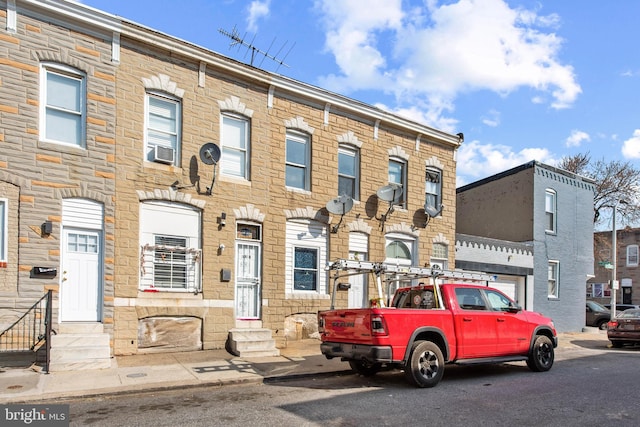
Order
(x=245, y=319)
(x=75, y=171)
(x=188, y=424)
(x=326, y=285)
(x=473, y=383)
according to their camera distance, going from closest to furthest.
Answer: (x=188, y=424) → (x=473, y=383) → (x=75, y=171) → (x=245, y=319) → (x=326, y=285)

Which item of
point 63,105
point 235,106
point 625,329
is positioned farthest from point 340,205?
point 625,329

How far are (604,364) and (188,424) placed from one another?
1018 cm

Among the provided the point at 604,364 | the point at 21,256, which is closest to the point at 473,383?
the point at 604,364

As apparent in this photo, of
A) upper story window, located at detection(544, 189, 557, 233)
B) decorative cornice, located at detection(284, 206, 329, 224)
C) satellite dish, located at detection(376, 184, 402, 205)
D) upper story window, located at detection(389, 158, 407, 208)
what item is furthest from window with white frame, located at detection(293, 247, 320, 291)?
upper story window, located at detection(544, 189, 557, 233)

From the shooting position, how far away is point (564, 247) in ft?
70.5

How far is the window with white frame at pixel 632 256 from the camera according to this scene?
3725cm

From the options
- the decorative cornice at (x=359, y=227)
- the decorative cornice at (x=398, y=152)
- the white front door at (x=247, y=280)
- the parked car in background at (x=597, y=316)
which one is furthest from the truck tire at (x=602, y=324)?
the white front door at (x=247, y=280)

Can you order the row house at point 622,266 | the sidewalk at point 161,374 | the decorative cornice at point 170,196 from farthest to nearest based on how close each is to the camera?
the row house at point 622,266 → the decorative cornice at point 170,196 → the sidewalk at point 161,374

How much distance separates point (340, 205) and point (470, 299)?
507 centimetres

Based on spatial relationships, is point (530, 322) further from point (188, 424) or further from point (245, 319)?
point (188, 424)

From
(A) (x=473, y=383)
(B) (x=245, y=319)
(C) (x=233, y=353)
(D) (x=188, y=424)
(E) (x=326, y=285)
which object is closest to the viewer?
(D) (x=188, y=424)

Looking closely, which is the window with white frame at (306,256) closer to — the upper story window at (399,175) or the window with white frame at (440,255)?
the upper story window at (399,175)

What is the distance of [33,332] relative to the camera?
973cm

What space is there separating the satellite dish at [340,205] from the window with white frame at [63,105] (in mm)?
6176
